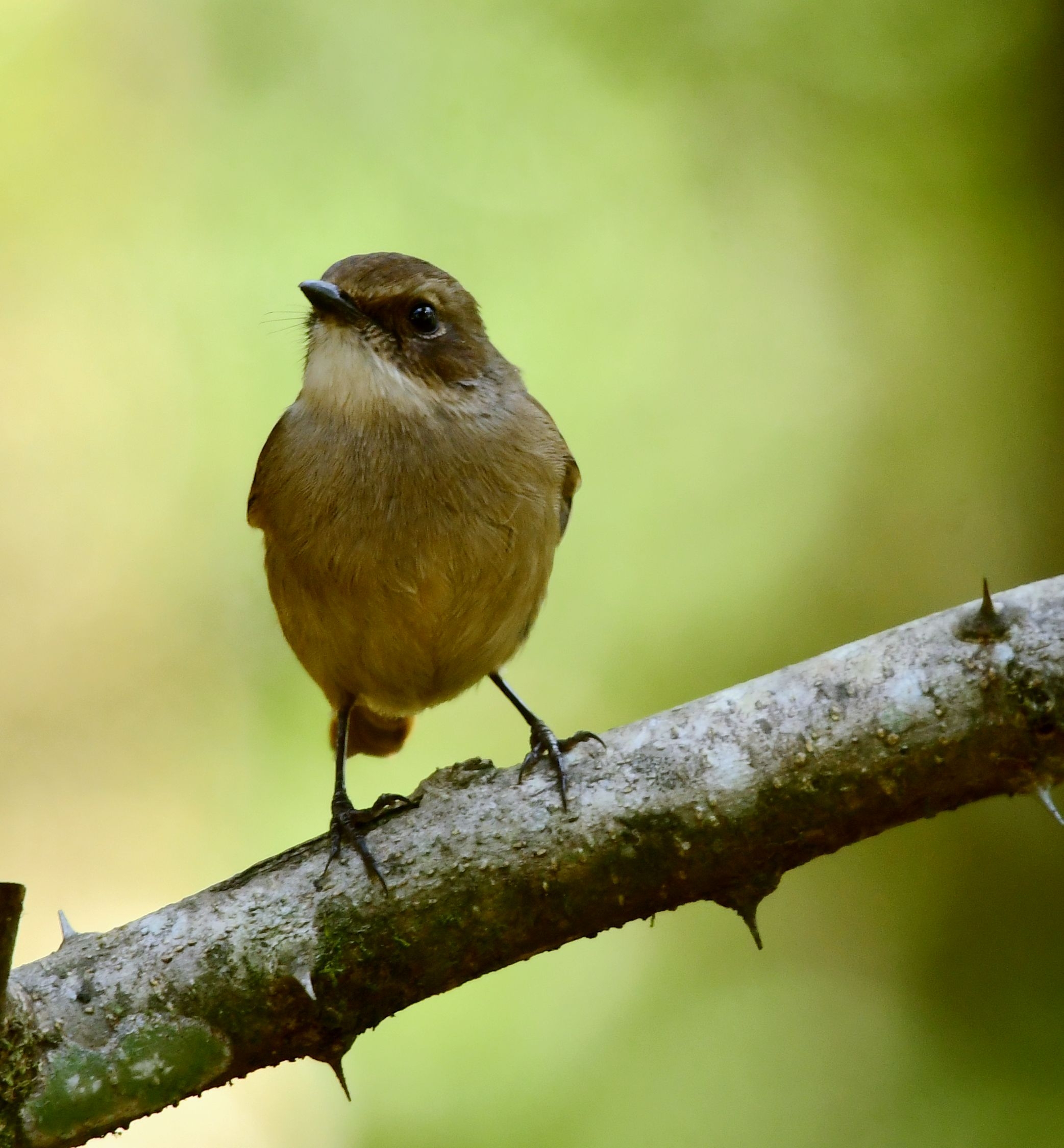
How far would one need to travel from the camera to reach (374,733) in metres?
4.31

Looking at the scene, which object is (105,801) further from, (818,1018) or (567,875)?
(567,875)

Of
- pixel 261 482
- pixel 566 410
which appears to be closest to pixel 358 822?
pixel 261 482

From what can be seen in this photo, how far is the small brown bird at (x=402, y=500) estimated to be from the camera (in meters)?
3.27

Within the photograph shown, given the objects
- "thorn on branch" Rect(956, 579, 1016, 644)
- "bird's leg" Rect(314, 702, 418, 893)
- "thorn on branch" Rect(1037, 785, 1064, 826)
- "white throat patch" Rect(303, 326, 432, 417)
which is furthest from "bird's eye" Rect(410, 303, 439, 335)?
"thorn on branch" Rect(1037, 785, 1064, 826)

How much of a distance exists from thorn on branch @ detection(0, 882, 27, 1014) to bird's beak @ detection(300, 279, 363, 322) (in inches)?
74.0

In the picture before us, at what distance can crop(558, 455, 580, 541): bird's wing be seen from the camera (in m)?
3.86

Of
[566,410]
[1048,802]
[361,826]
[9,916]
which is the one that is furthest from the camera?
[566,410]

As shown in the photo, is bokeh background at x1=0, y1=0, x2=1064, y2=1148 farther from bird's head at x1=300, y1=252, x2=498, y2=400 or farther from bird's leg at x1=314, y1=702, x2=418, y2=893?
bird's leg at x1=314, y1=702, x2=418, y2=893

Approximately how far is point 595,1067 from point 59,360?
166 inches

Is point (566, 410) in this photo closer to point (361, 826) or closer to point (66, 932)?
point (361, 826)

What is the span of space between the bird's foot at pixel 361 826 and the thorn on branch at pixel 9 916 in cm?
71

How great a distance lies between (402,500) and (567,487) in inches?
32.1

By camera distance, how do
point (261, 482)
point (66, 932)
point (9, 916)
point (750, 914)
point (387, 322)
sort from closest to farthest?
point (9, 916) → point (750, 914) → point (66, 932) → point (387, 322) → point (261, 482)

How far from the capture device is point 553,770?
9.10 ft
